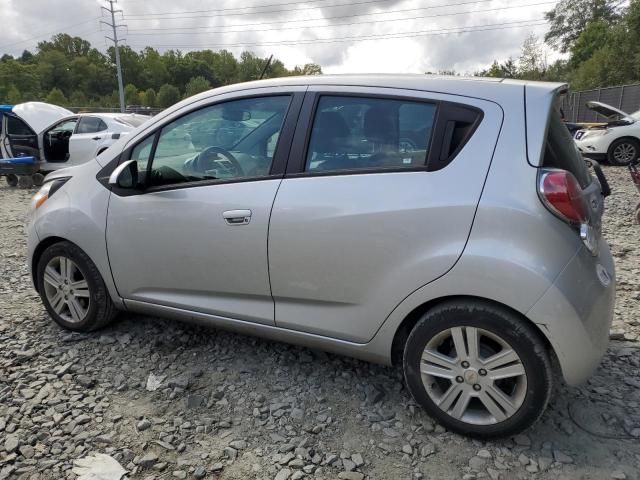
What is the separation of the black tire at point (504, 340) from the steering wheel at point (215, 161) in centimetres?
134

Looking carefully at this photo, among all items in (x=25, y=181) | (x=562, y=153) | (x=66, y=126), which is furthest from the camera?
(x=66, y=126)

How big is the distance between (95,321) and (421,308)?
226cm

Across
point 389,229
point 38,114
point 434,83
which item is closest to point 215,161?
point 389,229

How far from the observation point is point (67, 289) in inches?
132

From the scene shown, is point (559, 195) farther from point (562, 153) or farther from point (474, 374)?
point (474, 374)

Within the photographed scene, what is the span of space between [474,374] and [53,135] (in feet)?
40.4

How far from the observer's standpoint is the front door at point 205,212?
2621 mm

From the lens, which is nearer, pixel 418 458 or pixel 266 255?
pixel 418 458

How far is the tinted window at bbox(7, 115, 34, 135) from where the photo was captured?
11.4m

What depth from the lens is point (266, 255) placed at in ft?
8.39

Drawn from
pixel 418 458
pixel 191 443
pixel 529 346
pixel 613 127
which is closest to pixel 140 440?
pixel 191 443

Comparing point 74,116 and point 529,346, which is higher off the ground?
point 74,116

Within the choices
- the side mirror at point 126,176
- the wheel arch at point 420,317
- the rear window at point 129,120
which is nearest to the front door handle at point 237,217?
the side mirror at point 126,176

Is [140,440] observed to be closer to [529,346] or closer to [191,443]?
[191,443]
